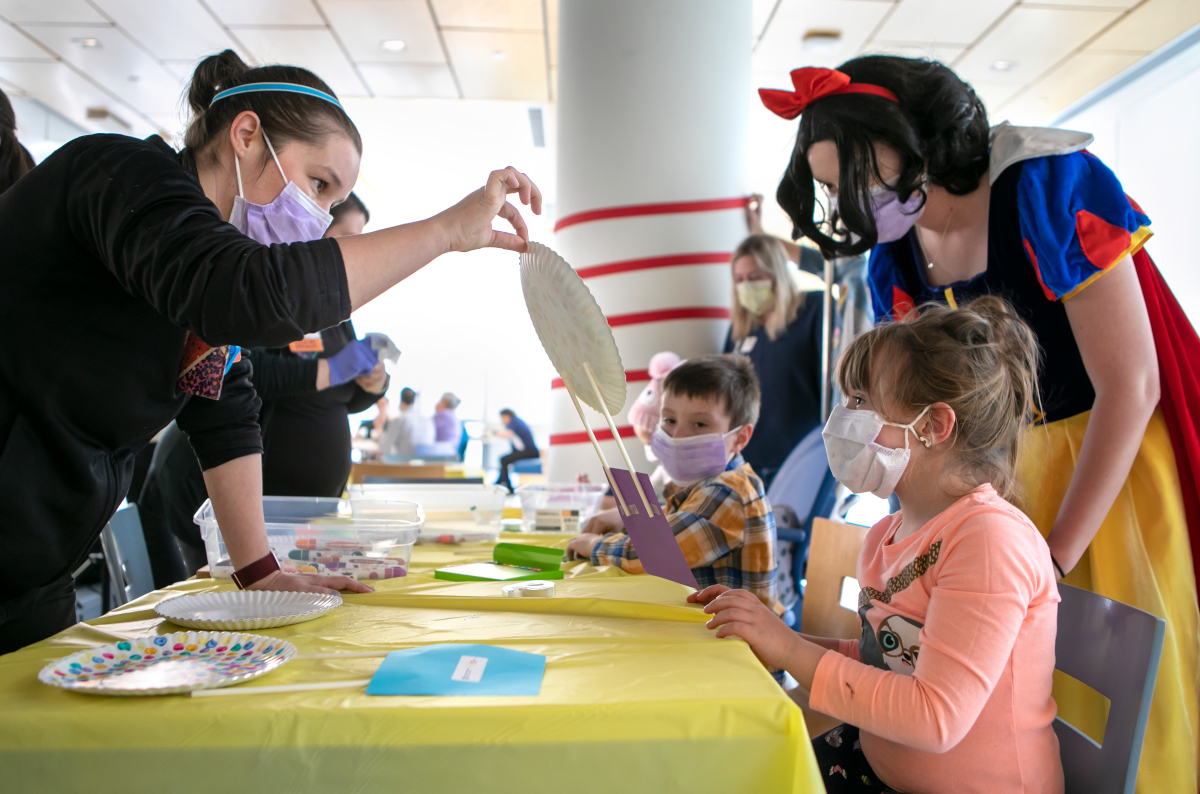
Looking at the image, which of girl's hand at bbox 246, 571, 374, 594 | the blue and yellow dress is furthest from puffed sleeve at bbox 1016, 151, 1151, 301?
girl's hand at bbox 246, 571, 374, 594

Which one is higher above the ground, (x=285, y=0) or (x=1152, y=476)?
(x=285, y=0)

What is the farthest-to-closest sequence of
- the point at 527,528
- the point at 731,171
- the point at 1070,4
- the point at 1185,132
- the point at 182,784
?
the point at 1185,132 → the point at 1070,4 → the point at 731,171 → the point at 527,528 → the point at 182,784

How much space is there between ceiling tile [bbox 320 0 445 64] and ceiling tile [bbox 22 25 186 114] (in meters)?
1.10

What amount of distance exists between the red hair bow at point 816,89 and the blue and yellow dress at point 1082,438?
0.23 metres

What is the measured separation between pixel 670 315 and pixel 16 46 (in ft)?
17.1

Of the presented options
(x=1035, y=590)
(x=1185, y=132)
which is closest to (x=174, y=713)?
(x=1035, y=590)

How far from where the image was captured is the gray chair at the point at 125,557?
61.7 inches

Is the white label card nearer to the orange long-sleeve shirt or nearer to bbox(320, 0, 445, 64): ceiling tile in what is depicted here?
the orange long-sleeve shirt

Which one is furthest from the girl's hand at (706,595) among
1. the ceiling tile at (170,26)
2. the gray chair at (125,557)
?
the ceiling tile at (170,26)

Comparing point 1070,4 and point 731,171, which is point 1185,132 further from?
point 731,171

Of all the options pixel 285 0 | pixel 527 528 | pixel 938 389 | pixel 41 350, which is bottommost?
pixel 527 528

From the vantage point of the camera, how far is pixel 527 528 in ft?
6.61

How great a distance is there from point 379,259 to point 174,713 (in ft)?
1.55

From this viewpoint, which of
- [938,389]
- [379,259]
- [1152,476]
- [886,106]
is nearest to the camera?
[379,259]
